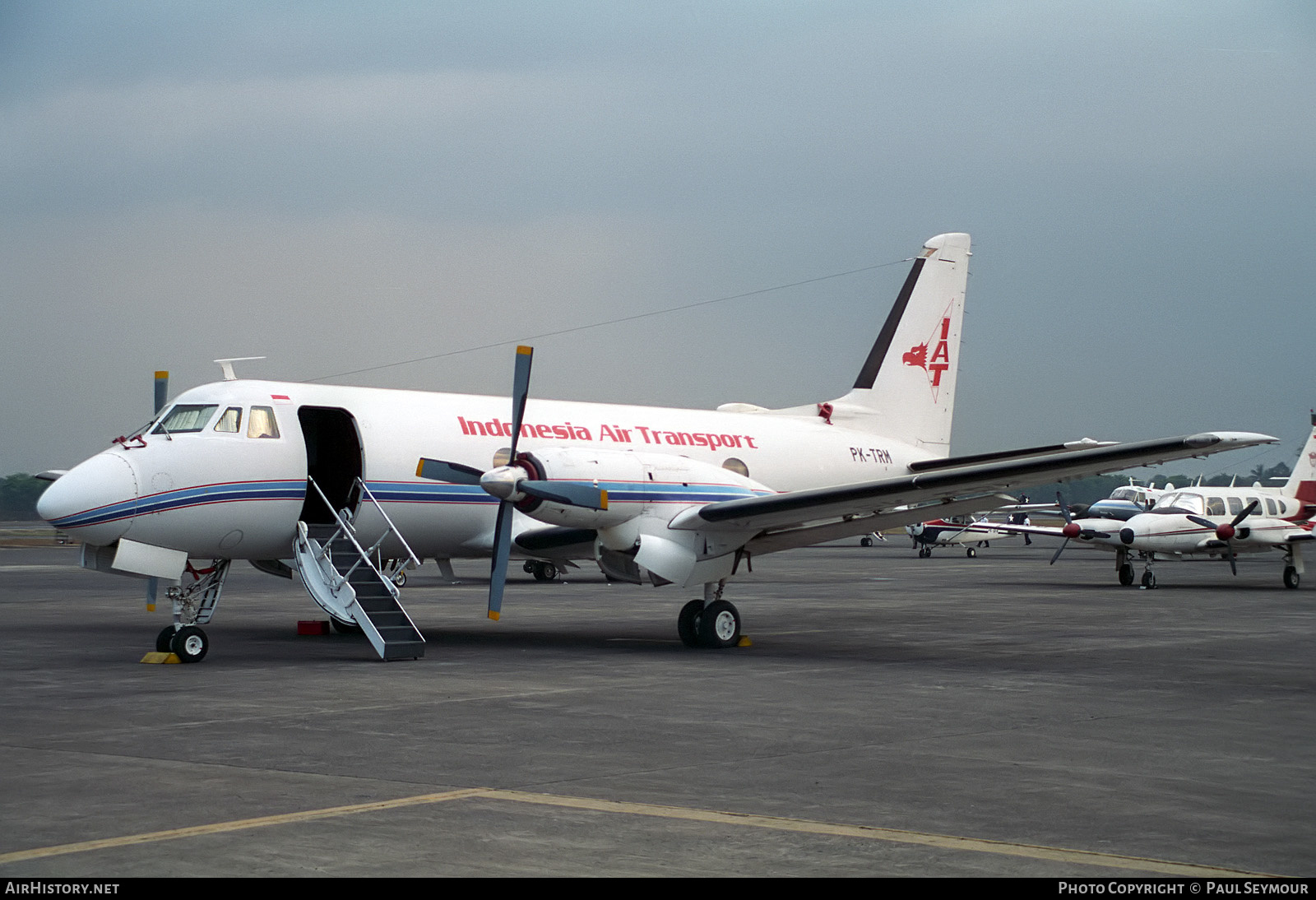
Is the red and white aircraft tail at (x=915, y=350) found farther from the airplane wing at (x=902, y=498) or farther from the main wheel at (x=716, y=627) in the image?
the main wheel at (x=716, y=627)

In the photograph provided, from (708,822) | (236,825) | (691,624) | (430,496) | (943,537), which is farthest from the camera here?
(943,537)

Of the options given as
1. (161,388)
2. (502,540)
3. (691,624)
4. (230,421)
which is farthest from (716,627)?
(161,388)

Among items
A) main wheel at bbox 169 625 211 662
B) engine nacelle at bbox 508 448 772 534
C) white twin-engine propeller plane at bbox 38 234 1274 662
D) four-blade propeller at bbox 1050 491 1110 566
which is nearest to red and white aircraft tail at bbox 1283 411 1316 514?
four-blade propeller at bbox 1050 491 1110 566

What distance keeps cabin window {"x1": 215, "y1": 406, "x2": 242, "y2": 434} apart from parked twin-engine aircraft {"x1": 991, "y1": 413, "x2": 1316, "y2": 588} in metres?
21.5

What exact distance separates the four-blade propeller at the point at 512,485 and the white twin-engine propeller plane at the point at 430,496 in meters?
0.03

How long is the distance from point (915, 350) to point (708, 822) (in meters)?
17.5

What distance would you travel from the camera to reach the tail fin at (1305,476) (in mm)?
33688

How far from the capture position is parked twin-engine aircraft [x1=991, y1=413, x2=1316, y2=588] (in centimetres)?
3119

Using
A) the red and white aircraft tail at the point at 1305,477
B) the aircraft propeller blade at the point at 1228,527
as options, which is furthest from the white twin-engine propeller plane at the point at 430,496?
the red and white aircraft tail at the point at 1305,477

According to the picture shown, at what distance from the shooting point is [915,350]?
23391 millimetres

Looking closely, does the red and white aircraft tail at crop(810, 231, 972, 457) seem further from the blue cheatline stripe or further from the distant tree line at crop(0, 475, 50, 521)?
the distant tree line at crop(0, 475, 50, 521)

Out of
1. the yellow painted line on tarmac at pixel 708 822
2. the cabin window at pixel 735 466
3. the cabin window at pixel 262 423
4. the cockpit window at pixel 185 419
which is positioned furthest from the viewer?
the cabin window at pixel 735 466

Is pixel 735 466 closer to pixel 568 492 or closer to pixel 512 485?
pixel 568 492
